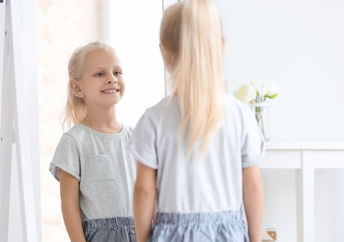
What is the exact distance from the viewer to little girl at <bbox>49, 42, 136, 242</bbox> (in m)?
1.31

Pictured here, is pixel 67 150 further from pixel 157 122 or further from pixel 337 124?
pixel 337 124

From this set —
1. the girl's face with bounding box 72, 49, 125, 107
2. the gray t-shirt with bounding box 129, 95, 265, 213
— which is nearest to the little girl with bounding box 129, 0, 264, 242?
the gray t-shirt with bounding box 129, 95, 265, 213

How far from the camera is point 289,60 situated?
85.4 inches

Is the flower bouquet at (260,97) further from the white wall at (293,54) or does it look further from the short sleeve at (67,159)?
the short sleeve at (67,159)

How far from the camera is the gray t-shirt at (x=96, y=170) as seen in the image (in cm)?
133

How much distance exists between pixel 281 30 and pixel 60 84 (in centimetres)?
141

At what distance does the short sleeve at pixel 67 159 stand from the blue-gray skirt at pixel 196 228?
0.40m

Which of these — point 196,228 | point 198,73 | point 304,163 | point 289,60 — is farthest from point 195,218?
point 289,60

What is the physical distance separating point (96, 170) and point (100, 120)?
0.56ft

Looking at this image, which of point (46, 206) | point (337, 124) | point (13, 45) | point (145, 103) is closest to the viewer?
point (13, 45)

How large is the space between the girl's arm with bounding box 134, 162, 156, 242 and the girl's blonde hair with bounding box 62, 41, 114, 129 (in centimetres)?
55

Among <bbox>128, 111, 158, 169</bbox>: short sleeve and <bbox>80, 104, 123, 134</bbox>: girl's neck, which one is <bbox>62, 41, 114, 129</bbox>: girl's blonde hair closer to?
<bbox>80, 104, 123, 134</bbox>: girl's neck

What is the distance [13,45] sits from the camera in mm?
1271

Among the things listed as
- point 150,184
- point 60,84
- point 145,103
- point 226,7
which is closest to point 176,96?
point 150,184
